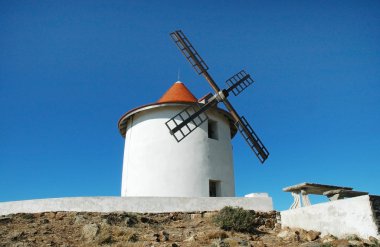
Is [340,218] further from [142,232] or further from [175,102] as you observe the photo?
[175,102]

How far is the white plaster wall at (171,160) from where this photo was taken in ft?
43.2

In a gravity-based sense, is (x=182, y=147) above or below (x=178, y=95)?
below

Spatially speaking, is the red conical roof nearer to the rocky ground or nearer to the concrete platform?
the concrete platform

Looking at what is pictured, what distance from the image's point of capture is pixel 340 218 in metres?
8.59

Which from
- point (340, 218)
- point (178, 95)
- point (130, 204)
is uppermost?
point (178, 95)

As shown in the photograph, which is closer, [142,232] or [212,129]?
[142,232]

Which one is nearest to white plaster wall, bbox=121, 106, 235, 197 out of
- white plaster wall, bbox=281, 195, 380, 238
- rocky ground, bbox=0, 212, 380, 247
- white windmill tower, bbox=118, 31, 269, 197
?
white windmill tower, bbox=118, 31, 269, 197

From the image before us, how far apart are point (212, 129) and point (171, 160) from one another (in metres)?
2.90

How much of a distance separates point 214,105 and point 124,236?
7.69 m

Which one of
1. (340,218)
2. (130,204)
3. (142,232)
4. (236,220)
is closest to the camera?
(340,218)

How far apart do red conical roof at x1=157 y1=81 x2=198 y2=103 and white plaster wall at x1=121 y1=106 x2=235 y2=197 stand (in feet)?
2.87

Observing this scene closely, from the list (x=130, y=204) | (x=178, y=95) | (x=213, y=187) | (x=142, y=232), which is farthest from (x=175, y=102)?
(x=142, y=232)

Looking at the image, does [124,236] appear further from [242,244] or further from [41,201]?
[41,201]

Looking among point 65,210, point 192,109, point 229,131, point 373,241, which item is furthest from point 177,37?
point 373,241
